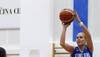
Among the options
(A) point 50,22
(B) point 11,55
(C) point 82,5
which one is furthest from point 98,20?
(B) point 11,55

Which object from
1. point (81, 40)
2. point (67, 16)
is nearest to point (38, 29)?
point (67, 16)

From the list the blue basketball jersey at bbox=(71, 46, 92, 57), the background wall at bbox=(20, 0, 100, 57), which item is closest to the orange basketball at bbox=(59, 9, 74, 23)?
the blue basketball jersey at bbox=(71, 46, 92, 57)

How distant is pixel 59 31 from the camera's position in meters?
3.94

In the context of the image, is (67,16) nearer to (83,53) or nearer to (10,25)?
(83,53)

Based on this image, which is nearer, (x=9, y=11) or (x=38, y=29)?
(x=38, y=29)

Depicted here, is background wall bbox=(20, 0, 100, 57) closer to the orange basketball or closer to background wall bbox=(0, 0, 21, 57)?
background wall bbox=(0, 0, 21, 57)

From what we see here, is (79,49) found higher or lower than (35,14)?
lower

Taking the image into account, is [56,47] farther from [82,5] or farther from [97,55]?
[82,5]

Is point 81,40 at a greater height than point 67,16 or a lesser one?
lesser

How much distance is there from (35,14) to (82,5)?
1025 mm

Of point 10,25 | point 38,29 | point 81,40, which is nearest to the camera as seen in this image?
point 81,40

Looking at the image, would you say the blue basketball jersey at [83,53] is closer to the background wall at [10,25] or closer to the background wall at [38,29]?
the background wall at [38,29]

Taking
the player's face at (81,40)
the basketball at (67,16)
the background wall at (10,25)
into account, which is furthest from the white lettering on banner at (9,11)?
the player's face at (81,40)

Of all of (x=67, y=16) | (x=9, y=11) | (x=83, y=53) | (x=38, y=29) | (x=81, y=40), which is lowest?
(x=83, y=53)
